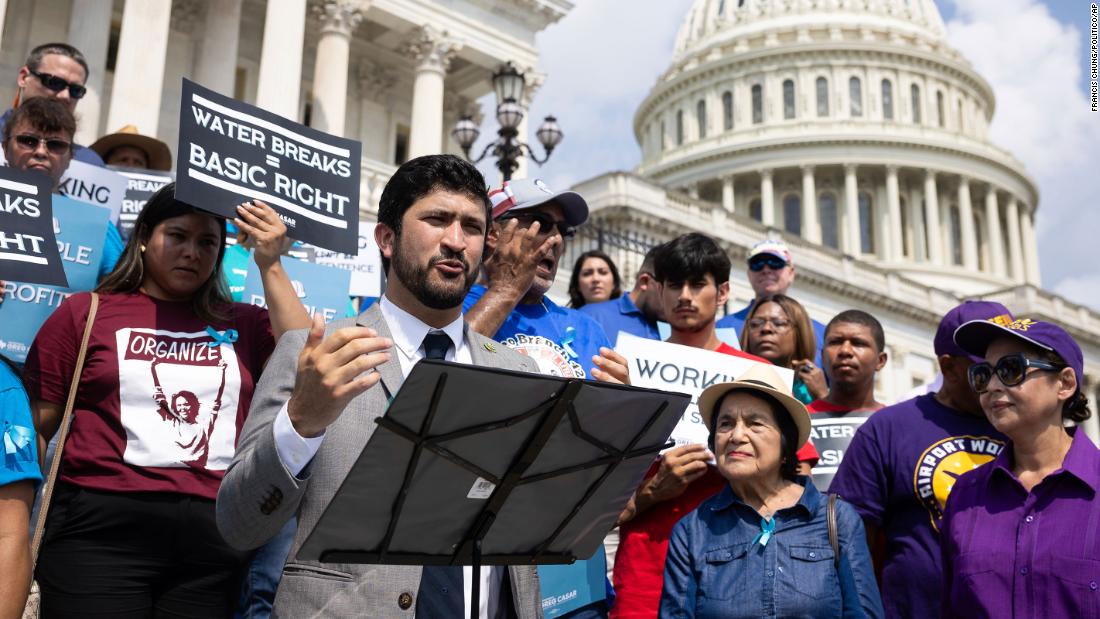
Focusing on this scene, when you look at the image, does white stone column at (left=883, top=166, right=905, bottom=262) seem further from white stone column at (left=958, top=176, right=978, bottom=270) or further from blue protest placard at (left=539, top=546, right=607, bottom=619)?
blue protest placard at (left=539, top=546, right=607, bottom=619)

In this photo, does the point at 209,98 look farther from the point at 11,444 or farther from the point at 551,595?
the point at 551,595

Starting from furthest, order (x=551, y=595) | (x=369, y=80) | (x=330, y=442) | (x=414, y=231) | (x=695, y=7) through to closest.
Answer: (x=695, y=7), (x=369, y=80), (x=551, y=595), (x=414, y=231), (x=330, y=442)

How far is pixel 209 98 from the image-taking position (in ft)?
16.1

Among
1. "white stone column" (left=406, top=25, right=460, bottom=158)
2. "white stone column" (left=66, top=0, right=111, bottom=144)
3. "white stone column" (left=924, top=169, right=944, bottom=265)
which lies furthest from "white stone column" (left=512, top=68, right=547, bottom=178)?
"white stone column" (left=924, top=169, right=944, bottom=265)

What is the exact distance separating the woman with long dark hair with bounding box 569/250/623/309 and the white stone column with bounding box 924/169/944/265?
216ft

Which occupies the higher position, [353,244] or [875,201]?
[875,201]

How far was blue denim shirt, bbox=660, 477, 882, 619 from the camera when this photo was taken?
12.5 ft

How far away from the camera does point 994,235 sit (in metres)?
73.4

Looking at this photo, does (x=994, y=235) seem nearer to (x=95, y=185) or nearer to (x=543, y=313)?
(x=95, y=185)

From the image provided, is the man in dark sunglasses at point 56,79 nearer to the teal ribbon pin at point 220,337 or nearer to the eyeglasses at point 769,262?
the teal ribbon pin at point 220,337

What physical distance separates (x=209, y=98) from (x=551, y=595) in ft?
9.27

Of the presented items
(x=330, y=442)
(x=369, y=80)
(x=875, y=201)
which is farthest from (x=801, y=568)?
(x=875, y=201)

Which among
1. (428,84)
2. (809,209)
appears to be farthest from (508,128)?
(809,209)

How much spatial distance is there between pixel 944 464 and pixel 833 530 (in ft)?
2.79
